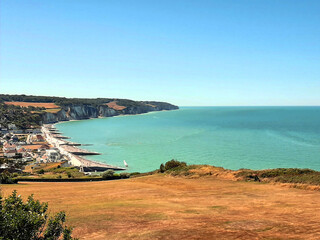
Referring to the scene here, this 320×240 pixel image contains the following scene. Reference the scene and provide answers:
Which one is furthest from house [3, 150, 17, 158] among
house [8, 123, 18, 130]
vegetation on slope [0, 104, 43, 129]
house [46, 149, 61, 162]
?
vegetation on slope [0, 104, 43, 129]

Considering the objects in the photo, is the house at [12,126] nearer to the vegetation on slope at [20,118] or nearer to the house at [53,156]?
the vegetation on slope at [20,118]

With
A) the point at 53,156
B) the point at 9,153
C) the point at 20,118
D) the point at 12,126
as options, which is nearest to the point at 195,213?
the point at 53,156

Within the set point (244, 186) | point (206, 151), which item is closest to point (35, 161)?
point (206, 151)

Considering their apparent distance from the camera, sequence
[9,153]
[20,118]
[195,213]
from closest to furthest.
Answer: [195,213], [9,153], [20,118]

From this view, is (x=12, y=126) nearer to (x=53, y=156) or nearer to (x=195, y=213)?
(x=53, y=156)

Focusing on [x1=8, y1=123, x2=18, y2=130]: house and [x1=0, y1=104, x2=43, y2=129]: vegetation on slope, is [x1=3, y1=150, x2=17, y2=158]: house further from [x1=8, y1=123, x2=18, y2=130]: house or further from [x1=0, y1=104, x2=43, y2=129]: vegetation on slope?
[x1=0, y1=104, x2=43, y2=129]: vegetation on slope

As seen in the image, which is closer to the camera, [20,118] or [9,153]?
[9,153]

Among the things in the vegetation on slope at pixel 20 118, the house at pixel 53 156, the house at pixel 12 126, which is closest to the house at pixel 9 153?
the house at pixel 53 156

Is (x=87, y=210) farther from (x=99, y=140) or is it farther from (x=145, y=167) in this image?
(x=99, y=140)
